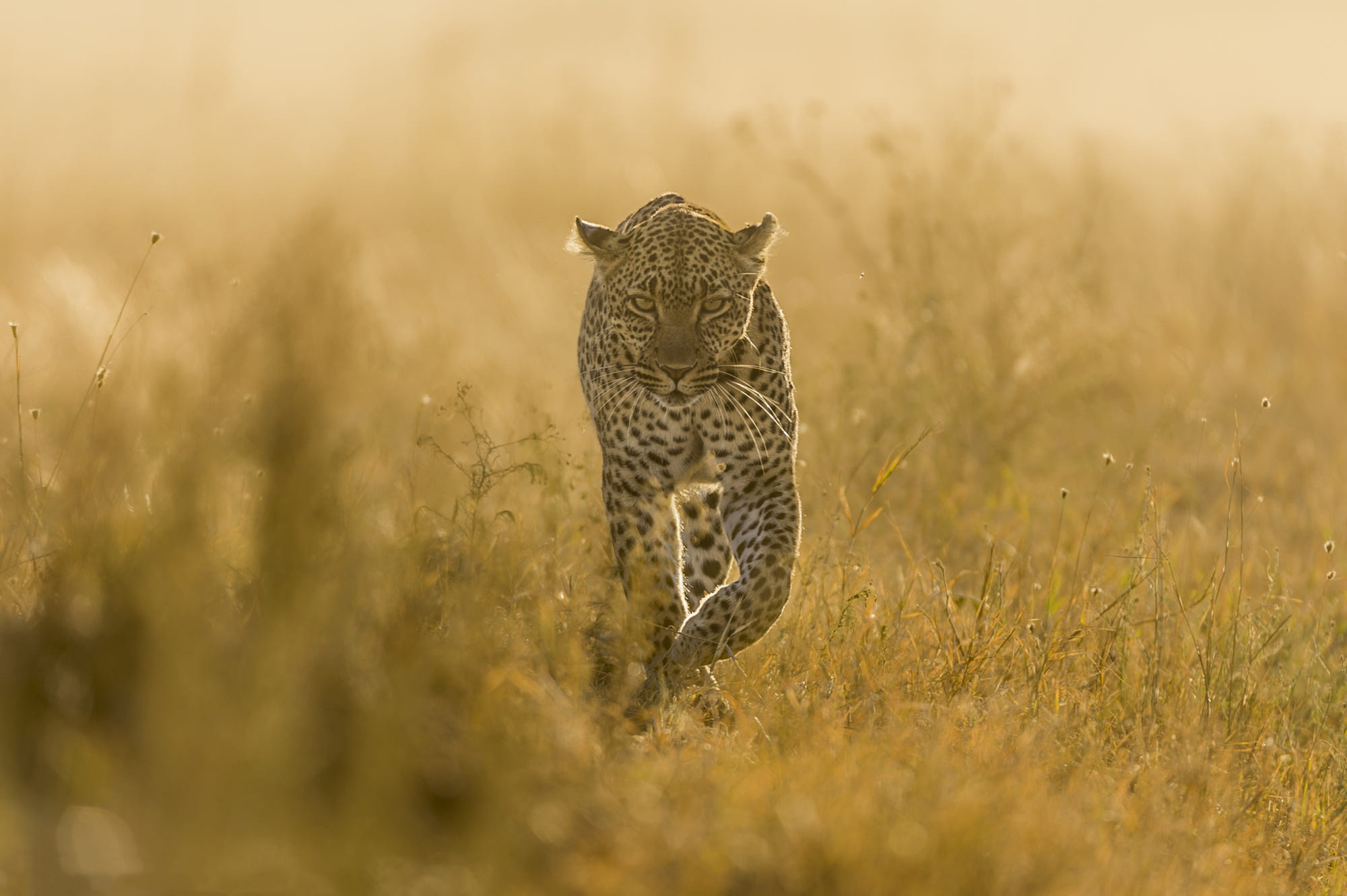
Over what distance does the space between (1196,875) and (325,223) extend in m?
2.76

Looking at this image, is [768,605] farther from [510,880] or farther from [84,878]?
[84,878]

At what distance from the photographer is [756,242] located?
6.22m

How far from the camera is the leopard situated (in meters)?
5.37

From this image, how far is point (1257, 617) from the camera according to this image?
19.5ft

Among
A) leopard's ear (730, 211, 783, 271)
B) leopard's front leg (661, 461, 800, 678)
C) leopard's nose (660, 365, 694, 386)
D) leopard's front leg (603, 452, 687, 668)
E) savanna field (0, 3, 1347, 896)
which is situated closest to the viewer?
savanna field (0, 3, 1347, 896)

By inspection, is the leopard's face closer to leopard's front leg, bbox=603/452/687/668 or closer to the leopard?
the leopard

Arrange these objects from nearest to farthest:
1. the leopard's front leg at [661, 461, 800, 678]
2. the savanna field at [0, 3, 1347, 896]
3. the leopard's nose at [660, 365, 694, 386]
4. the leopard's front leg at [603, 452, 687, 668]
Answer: the savanna field at [0, 3, 1347, 896] < the leopard's front leg at [661, 461, 800, 678] < the leopard's front leg at [603, 452, 687, 668] < the leopard's nose at [660, 365, 694, 386]

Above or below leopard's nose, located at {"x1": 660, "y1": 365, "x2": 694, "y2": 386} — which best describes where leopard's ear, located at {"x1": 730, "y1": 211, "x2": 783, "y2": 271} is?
above

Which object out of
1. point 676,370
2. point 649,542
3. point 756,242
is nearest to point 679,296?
point 676,370

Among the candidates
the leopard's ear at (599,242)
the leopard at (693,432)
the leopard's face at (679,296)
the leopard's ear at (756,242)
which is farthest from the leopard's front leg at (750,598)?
the leopard's ear at (599,242)

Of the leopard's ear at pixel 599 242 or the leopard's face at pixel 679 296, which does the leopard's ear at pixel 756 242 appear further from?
the leopard's ear at pixel 599 242

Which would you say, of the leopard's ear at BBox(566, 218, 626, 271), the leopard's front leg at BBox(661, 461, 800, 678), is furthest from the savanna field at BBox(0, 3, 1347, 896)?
the leopard's ear at BBox(566, 218, 626, 271)

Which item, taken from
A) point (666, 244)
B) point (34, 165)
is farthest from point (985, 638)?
point (34, 165)

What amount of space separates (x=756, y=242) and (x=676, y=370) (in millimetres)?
852
